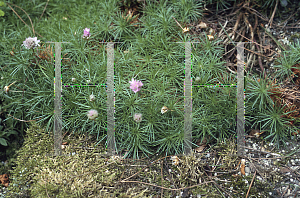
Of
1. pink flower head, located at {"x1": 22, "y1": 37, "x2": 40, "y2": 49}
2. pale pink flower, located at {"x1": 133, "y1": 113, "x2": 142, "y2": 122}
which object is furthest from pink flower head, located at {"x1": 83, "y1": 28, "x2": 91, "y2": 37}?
pale pink flower, located at {"x1": 133, "y1": 113, "x2": 142, "y2": 122}

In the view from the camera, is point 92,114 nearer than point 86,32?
Yes

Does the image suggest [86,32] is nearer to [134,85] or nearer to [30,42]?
[30,42]

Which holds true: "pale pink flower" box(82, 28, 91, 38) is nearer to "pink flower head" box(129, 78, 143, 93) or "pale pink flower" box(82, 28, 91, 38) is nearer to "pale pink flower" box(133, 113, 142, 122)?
"pink flower head" box(129, 78, 143, 93)


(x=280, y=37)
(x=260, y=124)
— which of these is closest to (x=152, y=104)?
(x=260, y=124)

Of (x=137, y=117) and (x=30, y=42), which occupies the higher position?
(x=30, y=42)

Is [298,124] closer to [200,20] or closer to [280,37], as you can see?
[280,37]

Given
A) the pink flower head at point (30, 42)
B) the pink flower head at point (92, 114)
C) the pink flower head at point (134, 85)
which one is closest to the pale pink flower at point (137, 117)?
the pink flower head at point (134, 85)

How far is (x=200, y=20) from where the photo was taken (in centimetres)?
254

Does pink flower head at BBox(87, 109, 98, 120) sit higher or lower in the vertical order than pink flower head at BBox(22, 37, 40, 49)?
lower

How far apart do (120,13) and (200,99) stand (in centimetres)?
126

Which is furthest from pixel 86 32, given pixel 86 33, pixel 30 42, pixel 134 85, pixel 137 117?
pixel 137 117

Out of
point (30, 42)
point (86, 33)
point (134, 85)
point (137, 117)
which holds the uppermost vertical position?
point (86, 33)

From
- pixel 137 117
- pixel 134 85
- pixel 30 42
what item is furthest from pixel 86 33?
pixel 137 117

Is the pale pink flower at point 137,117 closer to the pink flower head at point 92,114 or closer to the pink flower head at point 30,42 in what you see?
the pink flower head at point 92,114
